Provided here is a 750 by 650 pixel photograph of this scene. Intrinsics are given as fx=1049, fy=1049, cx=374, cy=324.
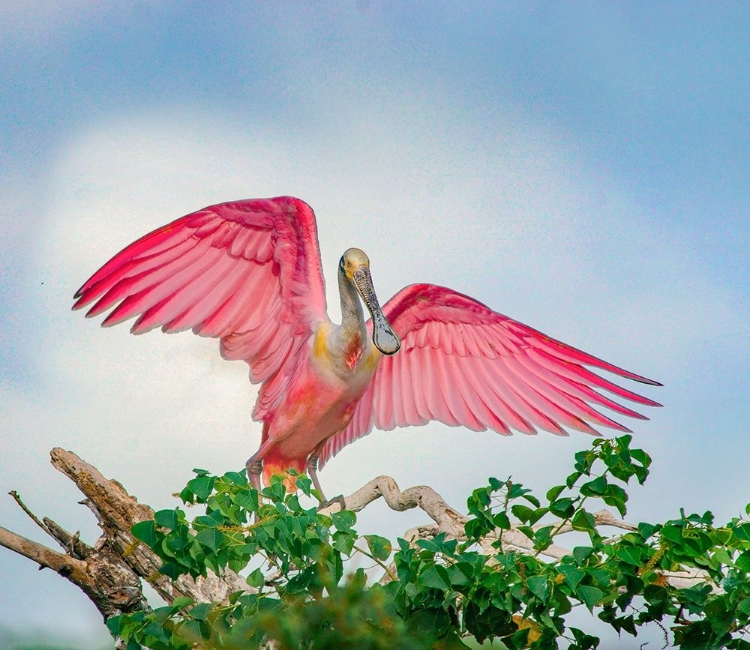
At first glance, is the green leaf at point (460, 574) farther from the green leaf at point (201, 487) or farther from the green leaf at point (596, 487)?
the green leaf at point (201, 487)

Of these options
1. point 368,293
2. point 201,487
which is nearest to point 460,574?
point 201,487

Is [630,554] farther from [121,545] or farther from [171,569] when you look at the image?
[121,545]

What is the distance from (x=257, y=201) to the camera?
6355mm

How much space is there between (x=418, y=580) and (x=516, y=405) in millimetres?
3496

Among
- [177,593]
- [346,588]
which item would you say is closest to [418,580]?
[346,588]

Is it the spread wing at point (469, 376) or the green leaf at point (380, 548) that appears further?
the spread wing at point (469, 376)

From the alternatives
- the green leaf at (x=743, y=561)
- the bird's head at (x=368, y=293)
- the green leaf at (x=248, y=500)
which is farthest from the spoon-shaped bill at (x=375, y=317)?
the green leaf at (x=743, y=561)

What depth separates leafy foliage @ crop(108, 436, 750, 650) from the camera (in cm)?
353

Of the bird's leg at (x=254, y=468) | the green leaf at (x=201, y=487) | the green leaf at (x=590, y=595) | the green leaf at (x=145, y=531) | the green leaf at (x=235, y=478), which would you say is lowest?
the green leaf at (x=145, y=531)

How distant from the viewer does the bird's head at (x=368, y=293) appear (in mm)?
6164

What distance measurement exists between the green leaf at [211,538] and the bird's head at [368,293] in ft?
8.51

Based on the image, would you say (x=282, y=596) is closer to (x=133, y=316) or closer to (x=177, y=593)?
(x=177, y=593)

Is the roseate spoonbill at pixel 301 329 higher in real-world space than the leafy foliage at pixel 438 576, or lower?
higher

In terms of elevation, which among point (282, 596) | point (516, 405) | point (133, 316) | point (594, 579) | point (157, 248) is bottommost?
point (282, 596)
